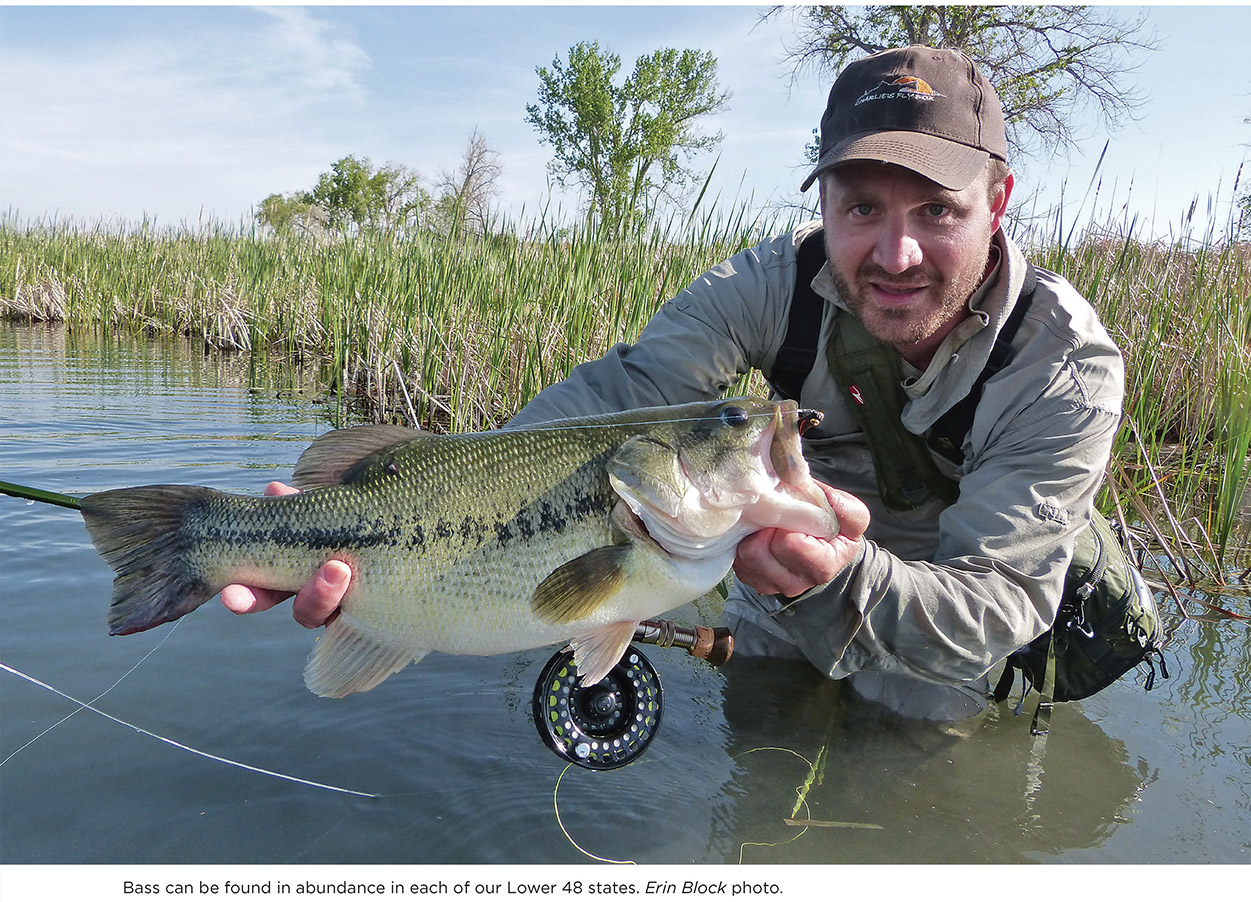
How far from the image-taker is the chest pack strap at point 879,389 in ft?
10.6

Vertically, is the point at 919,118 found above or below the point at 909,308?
above

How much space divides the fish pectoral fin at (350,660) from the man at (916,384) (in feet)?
0.28

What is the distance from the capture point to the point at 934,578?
2504 mm

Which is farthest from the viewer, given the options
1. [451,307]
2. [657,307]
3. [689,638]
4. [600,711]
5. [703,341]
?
[451,307]

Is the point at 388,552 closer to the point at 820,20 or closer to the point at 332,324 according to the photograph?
the point at 332,324

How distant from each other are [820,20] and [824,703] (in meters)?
23.9

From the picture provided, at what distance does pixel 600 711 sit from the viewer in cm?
264

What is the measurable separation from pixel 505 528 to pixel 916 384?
1.69 metres

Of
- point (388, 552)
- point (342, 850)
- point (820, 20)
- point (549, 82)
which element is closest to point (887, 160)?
point (388, 552)

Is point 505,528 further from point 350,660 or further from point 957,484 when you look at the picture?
point 957,484

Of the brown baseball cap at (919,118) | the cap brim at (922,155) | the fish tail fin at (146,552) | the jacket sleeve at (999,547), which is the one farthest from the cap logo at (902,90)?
the fish tail fin at (146,552)

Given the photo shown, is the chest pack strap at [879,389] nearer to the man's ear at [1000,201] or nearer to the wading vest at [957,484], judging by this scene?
the wading vest at [957,484]

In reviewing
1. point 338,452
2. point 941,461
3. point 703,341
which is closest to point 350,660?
point 338,452

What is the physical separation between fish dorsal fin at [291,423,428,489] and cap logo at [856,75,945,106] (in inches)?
75.3
